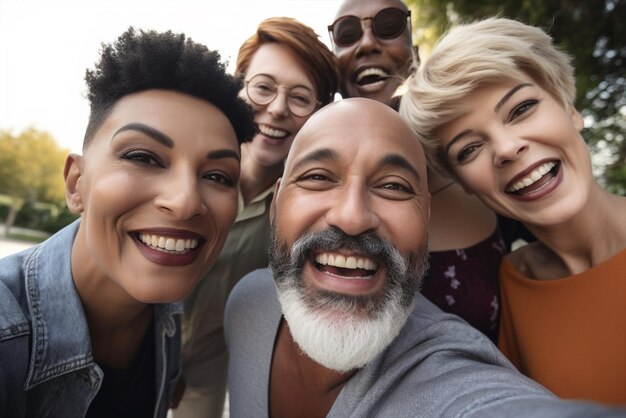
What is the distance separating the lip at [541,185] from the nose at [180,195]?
145cm

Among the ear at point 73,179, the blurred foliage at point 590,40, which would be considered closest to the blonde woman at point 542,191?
the ear at point 73,179

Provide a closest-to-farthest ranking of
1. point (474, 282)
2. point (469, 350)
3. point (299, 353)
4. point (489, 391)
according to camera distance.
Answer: point (489, 391)
point (469, 350)
point (299, 353)
point (474, 282)

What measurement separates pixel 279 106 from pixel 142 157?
4.11 feet

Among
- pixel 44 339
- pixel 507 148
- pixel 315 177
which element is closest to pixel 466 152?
pixel 507 148

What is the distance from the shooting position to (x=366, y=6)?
2881mm

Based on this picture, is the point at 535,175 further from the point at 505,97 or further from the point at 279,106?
the point at 279,106

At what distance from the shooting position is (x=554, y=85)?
1964 millimetres

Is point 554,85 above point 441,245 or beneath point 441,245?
above

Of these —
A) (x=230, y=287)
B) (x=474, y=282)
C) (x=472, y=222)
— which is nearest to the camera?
(x=474, y=282)

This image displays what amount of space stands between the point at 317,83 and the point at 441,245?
1413mm

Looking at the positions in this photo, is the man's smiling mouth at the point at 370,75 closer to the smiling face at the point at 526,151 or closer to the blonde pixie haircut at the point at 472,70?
Answer: the blonde pixie haircut at the point at 472,70

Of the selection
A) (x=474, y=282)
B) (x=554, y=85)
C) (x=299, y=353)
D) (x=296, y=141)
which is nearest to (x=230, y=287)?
(x=299, y=353)

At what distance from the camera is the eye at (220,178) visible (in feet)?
5.73

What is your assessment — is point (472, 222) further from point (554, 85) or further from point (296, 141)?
point (296, 141)
